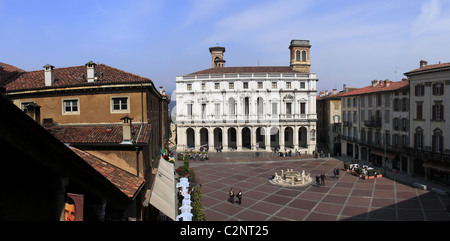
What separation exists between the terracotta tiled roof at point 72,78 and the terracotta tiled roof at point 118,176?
210 inches

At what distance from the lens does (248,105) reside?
159 feet

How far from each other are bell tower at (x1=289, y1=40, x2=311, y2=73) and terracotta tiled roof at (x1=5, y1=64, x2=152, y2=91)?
152ft

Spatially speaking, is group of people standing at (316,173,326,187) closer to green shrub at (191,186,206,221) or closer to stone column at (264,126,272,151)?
green shrub at (191,186,206,221)

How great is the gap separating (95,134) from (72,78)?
5634 millimetres

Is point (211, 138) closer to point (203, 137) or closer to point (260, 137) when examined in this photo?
point (203, 137)

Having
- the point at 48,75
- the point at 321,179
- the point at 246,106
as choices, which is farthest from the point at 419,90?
the point at 48,75

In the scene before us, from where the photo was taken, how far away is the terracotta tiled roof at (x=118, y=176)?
10.1 metres

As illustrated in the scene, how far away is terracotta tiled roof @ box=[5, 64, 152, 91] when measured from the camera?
1552cm

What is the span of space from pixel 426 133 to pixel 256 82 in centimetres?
2788

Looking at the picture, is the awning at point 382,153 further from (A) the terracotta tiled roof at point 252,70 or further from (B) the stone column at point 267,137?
(A) the terracotta tiled roof at point 252,70

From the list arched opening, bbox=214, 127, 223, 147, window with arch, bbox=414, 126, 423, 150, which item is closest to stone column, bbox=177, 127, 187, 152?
arched opening, bbox=214, 127, 223, 147
